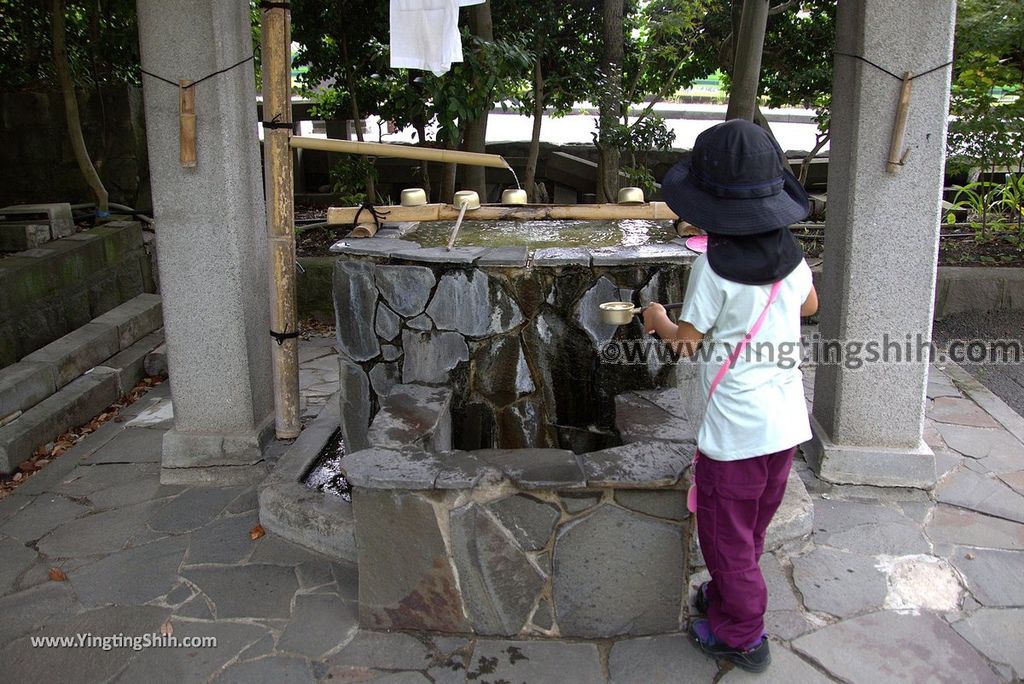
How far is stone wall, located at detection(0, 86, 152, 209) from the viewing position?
801 centimetres

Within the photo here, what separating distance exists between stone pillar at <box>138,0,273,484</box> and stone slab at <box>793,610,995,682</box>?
8.98 ft

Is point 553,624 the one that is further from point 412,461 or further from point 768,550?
point 768,550

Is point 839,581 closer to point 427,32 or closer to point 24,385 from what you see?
point 427,32

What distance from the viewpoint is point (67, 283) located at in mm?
6195

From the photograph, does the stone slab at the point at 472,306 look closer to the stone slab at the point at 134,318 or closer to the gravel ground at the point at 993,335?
the stone slab at the point at 134,318

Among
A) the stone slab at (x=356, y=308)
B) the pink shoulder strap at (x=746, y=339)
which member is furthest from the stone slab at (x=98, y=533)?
the pink shoulder strap at (x=746, y=339)

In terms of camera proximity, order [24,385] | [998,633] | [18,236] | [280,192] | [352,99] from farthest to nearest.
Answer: [352,99], [18,236], [24,385], [280,192], [998,633]

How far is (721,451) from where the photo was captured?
267 centimetres

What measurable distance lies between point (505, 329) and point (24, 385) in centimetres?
303

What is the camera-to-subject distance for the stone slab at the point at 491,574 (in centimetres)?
292

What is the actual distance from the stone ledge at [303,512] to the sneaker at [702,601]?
138 centimetres

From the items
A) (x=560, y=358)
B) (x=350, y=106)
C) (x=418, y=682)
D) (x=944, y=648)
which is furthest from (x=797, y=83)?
(x=418, y=682)

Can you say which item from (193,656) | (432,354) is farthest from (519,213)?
(193,656)

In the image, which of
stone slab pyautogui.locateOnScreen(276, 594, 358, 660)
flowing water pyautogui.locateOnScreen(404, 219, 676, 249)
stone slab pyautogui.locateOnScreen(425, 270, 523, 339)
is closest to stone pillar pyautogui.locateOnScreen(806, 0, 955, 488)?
flowing water pyautogui.locateOnScreen(404, 219, 676, 249)
